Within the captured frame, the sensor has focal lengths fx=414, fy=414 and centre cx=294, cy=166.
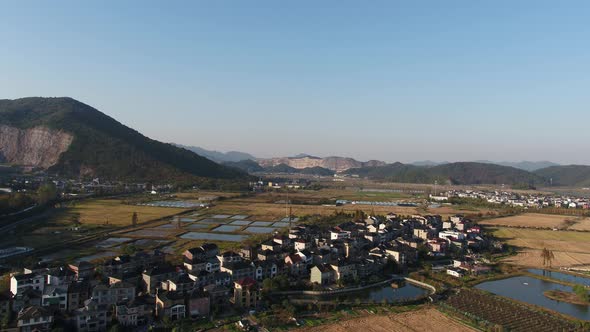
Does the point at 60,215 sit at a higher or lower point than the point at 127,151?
lower

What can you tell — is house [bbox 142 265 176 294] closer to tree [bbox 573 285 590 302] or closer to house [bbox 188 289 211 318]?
house [bbox 188 289 211 318]

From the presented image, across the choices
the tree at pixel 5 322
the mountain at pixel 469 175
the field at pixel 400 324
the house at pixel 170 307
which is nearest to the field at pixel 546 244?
the field at pixel 400 324

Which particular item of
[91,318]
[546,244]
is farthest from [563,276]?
A: [91,318]

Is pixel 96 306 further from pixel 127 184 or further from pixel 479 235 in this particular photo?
pixel 127 184

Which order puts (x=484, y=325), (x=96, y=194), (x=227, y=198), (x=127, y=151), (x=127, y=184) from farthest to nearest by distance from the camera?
1. (x=127, y=151)
2. (x=127, y=184)
3. (x=227, y=198)
4. (x=96, y=194)
5. (x=484, y=325)

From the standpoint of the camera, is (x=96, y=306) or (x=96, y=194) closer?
(x=96, y=306)

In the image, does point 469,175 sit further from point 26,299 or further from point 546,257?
point 26,299

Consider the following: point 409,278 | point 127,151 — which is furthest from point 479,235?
point 127,151
